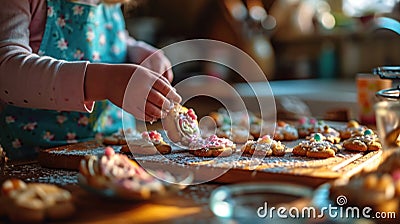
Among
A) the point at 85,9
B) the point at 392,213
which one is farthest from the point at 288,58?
the point at 392,213

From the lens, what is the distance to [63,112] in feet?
4.00

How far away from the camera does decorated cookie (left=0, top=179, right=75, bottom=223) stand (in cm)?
60

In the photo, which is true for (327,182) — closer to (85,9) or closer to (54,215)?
(54,215)

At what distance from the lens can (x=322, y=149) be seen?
0.93 meters

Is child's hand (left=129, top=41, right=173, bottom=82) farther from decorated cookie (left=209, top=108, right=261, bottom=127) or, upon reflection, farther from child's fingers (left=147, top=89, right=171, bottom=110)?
child's fingers (left=147, top=89, right=171, bottom=110)

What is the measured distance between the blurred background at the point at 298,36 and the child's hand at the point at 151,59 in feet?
3.96

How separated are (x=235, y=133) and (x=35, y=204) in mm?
584

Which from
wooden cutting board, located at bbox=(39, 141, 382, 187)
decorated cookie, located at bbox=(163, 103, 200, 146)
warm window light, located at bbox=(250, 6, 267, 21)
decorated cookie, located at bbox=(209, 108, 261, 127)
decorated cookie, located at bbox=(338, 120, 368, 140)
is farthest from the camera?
warm window light, located at bbox=(250, 6, 267, 21)

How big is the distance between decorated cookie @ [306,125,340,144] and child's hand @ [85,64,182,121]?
1.03ft

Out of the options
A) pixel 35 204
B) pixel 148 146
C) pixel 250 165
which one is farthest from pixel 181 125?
pixel 35 204

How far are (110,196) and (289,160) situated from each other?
0.36 m

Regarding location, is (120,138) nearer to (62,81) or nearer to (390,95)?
(62,81)

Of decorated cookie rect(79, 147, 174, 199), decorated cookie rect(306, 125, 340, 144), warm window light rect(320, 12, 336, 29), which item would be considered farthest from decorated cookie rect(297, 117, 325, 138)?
warm window light rect(320, 12, 336, 29)

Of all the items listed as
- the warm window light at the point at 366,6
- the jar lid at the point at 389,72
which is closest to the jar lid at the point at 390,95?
the jar lid at the point at 389,72
